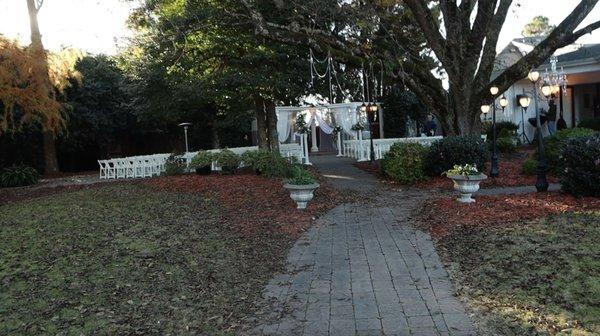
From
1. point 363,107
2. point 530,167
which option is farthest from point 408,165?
point 363,107

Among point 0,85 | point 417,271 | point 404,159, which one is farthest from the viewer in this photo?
point 0,85

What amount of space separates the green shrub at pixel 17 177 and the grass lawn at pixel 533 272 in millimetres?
17297

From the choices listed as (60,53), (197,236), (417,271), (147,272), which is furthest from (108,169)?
(417,271)

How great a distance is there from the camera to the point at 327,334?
4.31 metres

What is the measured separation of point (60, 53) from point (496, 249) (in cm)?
1634

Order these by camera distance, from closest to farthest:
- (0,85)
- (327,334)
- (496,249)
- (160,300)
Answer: (327,334)
(160,300)
(496,249)
(0,85)

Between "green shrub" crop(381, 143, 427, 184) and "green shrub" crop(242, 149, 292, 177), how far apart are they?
305 cm

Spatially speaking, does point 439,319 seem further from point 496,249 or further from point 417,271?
point 496,249

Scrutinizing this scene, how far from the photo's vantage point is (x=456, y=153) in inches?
534

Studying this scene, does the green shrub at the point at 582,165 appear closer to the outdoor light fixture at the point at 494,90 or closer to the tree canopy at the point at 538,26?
the outdoor light fixture at the point at 494,90

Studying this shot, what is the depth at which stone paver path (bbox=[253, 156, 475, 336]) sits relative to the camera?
4.47 metres

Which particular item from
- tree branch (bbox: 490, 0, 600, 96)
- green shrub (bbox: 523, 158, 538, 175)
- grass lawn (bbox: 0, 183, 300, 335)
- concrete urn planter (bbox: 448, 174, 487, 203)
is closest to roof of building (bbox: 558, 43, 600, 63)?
tree branch (bbox: 490, 0, 600, 96)

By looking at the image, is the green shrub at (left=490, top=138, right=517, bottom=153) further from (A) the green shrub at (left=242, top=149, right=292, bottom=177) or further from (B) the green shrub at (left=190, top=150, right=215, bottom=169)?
(B) the green shrub at (left=190, top=150, right=215, bottom=169)

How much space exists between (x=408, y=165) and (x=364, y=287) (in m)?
8.98
